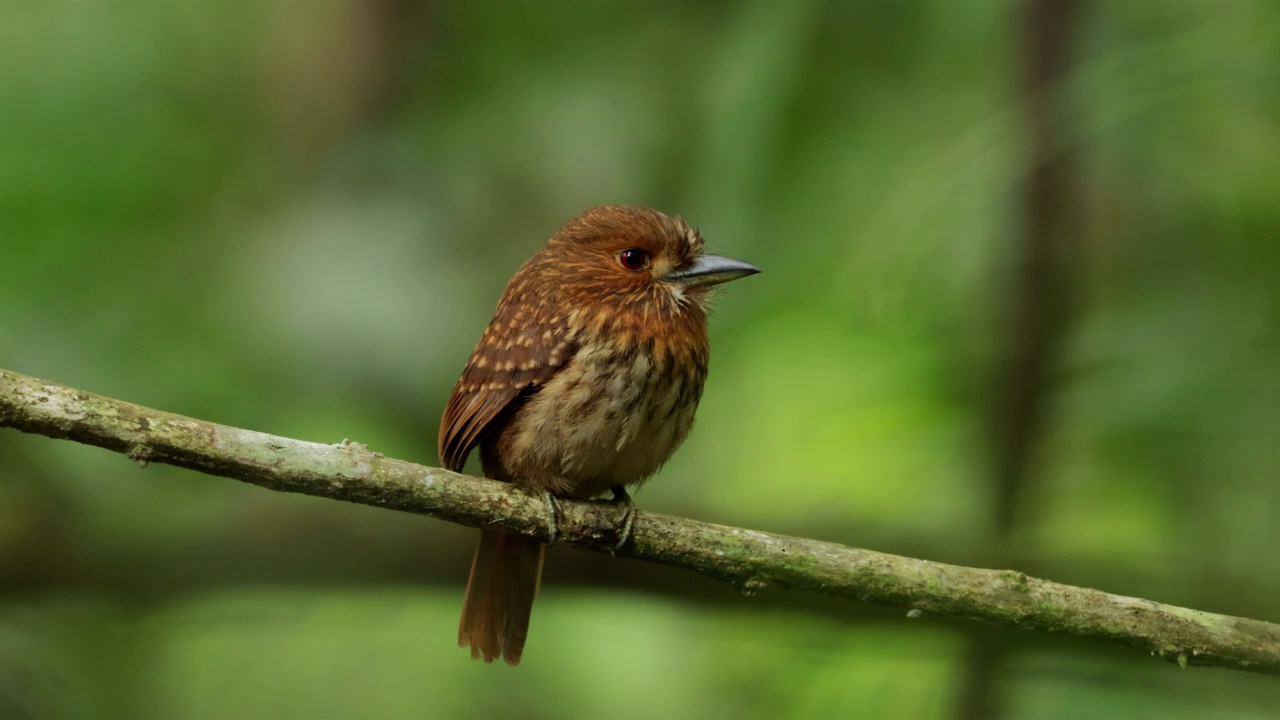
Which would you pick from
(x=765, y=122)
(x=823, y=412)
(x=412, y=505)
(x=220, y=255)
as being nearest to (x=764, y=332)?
(x=823, y=412)

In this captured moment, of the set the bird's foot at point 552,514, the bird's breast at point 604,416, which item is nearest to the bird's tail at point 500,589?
the bird's breast at point 604,416

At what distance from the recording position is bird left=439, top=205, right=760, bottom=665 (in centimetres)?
250

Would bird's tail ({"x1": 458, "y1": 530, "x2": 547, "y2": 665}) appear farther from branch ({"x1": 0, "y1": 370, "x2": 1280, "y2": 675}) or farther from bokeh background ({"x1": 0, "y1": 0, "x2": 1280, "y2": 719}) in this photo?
branch ({"x1": 0, "y1": 370, "x2": 1280, "y2": 675})

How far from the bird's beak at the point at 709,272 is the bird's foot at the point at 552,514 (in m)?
0.61

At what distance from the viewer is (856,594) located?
202 centimetres

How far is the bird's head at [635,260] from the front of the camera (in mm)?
2713

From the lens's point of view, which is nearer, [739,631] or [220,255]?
[739,631]

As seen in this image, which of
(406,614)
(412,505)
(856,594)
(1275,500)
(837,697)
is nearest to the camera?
(412,505)

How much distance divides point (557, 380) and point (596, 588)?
1.81 feet

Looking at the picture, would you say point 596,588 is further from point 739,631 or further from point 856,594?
point 856,594

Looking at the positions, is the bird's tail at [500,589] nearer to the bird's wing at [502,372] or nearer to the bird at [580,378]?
the bird at [580,378]

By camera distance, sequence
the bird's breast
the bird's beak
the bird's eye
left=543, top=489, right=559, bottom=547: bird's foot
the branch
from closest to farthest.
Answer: the branch, left=543, top=489, right=559, bottom=547: bird's foot, the bird's breast, the bird's beak, the bird's eye

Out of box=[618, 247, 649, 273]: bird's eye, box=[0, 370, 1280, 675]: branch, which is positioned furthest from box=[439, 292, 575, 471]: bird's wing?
box=[0, 370, 1280, 675]: branch

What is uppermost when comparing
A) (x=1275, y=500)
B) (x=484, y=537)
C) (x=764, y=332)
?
(x=764, y=332)
